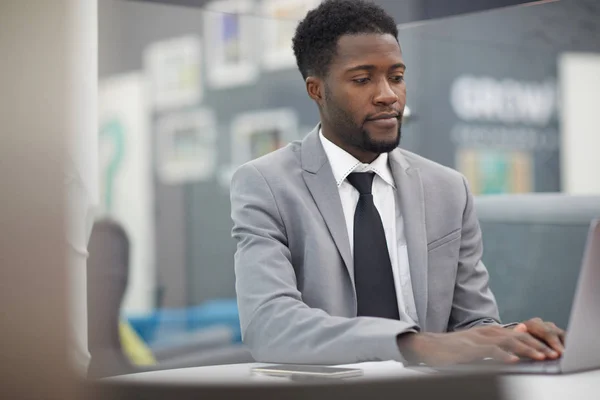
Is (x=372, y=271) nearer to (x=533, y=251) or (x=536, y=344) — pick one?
(x=536, y=344)

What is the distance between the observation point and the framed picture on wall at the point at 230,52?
18.6 feet

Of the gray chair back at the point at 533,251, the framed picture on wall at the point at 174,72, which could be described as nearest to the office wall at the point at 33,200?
the gray chair back at the point at 533,251

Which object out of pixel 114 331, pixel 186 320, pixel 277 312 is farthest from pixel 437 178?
pixel 186 320

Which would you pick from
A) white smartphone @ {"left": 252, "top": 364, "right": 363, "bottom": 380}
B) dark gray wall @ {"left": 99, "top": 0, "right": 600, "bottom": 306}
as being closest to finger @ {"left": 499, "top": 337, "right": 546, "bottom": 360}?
white smartphone @ {"left": 252, "top": 364, "right": 363, "bottom": 380}

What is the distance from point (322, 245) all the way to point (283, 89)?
4.02m

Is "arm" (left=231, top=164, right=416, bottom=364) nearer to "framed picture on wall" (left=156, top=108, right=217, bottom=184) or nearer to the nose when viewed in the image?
the nose

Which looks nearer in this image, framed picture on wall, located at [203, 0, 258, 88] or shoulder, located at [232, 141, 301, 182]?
shoulder, located at [232, 141, 301, 182]

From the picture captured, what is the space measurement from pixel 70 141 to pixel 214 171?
5354mm

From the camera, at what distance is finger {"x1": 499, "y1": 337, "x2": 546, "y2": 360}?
1019 mm

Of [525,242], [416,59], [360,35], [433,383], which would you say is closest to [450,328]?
[360,35]

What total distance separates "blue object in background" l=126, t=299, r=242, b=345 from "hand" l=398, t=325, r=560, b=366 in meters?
4.14

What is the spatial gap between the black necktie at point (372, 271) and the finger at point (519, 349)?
550 millimetres

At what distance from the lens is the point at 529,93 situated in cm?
521

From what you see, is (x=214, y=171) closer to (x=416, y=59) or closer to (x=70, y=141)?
(x=416, y=59)
